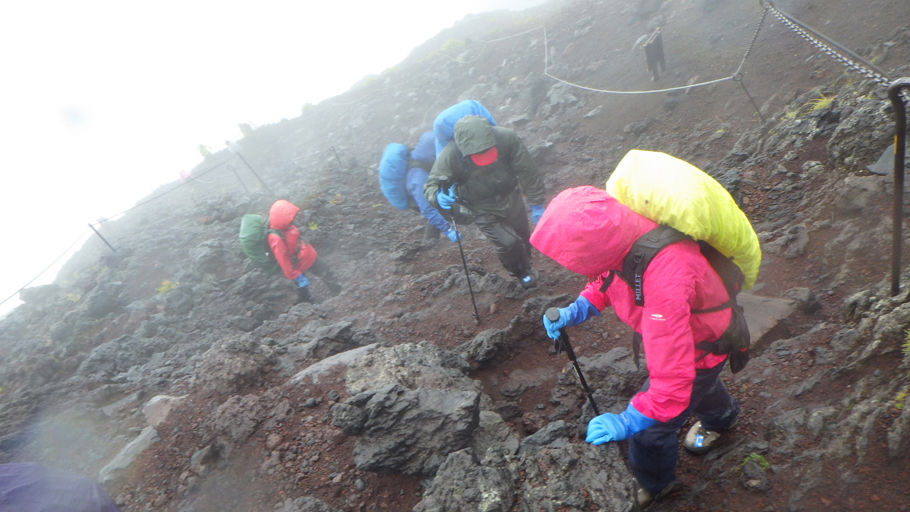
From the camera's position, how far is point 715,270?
2.55m

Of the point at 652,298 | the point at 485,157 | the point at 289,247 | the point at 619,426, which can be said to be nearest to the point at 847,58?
the point at 485,157

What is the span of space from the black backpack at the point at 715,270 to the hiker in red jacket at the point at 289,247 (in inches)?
263

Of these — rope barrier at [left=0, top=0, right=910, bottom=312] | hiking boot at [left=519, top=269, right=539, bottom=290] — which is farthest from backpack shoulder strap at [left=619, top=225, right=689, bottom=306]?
hiking boot at [left=519, top=269, right=539, bottom=290]

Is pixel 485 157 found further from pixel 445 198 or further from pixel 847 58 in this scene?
pixel 847 58

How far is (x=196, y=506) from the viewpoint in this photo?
3574mm

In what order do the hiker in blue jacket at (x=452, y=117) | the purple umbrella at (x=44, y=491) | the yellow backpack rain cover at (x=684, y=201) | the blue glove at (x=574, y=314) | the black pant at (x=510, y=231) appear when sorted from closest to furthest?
the yellow backpack rain cover at (x=684, y=201)
the purple umbrella at (x=44, y=491)
the blue glove at (x=574, y=314)
the hiker in blue jacket at (x=452, y=117)
the black pant at (x=510, y=231)

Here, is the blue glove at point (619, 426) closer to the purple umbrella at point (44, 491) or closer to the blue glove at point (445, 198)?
the purple umbrella at point (44, 491)

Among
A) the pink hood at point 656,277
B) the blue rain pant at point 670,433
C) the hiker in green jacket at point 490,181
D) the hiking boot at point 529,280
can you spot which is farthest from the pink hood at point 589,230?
the hiking boot at point 529,280

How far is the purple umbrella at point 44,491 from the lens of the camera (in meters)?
2.58

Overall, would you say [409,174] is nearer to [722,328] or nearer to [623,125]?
[722,328]

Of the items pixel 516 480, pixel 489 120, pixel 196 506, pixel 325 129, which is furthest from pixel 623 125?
pixel 325 129

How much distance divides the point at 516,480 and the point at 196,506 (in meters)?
2.88

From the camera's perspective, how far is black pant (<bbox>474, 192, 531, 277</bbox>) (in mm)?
5961

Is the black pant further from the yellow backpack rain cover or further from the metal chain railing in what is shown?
the metal chain railing
